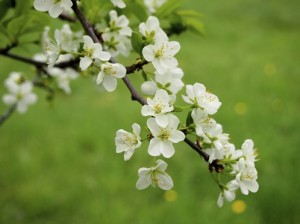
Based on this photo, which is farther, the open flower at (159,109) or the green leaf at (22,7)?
the green leaf at (22,7)

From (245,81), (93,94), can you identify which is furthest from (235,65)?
(93,94)

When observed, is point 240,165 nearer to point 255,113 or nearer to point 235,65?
point 255,113

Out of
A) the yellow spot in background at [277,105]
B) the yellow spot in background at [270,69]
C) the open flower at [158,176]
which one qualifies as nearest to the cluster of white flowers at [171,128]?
the open flower at [158,176]

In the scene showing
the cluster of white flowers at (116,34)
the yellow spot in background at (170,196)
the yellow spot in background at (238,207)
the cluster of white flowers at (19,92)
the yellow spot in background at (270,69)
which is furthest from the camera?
the yellow spot in background at (270,69)

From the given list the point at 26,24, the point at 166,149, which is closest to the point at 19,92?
the point at 26,24

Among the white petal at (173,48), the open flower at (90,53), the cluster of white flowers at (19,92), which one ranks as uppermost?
the open flower at (90,53)

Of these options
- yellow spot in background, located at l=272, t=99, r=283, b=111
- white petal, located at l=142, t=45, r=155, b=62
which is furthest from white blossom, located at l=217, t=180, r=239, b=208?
yellow spot in background, located at l=272, t=99, r=283, b=111

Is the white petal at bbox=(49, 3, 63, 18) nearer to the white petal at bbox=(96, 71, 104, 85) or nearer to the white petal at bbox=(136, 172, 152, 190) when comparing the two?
the white petal at bbox=(96, 71, 104, 85)

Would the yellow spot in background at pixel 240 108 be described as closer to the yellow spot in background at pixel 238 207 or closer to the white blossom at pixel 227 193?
the yellow spot in background at pixel 238 207
